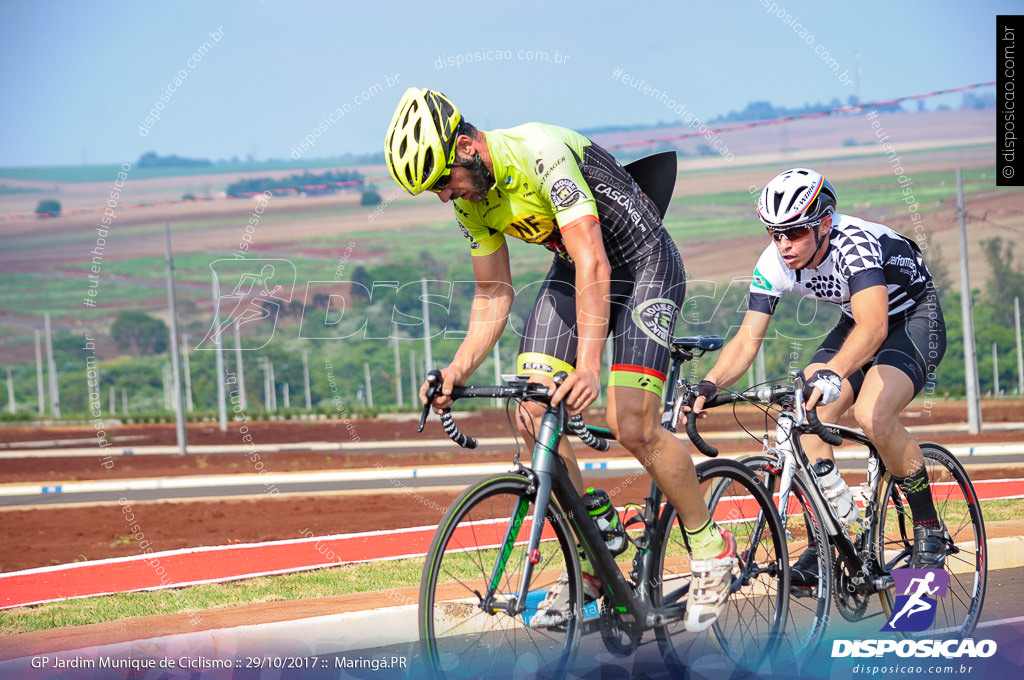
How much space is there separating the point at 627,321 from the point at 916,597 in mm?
2157

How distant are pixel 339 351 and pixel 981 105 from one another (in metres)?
106

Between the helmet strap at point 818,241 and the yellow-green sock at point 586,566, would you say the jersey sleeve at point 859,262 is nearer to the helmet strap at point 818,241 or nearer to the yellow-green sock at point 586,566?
the helmet strap at point 818,241

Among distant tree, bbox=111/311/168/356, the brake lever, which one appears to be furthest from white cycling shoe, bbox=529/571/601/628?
distant tree, bbox=111/311/168/356

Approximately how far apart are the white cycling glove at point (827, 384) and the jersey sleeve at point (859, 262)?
493 mm

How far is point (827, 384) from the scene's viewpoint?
15.5 feet

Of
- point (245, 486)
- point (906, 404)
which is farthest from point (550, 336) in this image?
point (245, 486)

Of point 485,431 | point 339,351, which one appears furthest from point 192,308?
point 485,431

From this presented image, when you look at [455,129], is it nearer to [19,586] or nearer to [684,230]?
[19,586]

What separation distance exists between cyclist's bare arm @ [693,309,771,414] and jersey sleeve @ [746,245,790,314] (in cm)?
6

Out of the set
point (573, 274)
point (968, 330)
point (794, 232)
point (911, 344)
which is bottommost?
point (968, 330)

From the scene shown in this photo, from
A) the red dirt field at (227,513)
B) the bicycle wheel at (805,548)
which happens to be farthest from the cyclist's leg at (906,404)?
the red dirt field at (227,513)

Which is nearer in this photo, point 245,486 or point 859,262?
Result: point 859,262

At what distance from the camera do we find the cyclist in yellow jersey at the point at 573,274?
4.08m

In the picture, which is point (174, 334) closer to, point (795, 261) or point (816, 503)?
point (795, 261)
